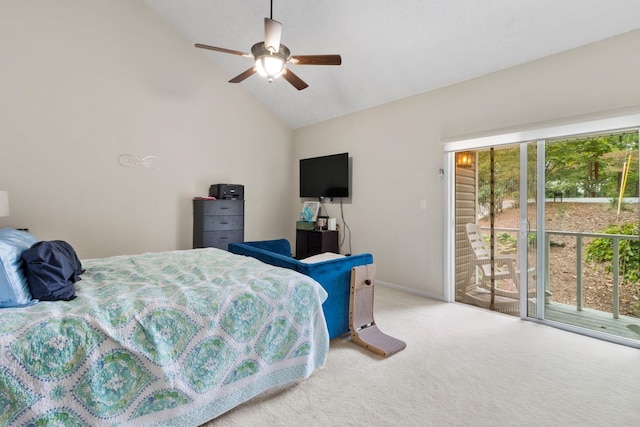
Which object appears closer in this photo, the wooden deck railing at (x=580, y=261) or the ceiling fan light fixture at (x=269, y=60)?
the ceiling fan light fixture at (x=269, y=60)

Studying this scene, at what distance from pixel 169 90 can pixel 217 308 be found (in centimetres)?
375

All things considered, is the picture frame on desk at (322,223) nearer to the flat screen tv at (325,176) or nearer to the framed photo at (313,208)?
the framed photo at (313,208)

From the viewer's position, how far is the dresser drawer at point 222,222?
4227 millimetres

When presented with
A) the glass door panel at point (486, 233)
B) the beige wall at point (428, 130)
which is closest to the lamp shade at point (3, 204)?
the beige wall at point (428, 130)

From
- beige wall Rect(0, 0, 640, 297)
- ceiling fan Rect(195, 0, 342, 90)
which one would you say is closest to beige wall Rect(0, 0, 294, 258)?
beige wall Rect(0, 0, 640, 297)

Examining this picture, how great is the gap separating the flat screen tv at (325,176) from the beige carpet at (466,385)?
2.48 meters

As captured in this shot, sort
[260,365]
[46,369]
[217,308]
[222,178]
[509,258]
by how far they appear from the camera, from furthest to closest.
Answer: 1. [222,178]
2. [509,258]
3. [260,365]
4. [217,308]
5. [46,369]

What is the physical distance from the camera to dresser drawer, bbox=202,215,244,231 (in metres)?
4.23

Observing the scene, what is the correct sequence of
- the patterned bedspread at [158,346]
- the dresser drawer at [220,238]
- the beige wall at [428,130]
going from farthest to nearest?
the dresser drawer at [220,238] → the beige wall at [428,130] → the patterned bedspread at [158,346]

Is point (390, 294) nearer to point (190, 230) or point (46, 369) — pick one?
point (190, 230)

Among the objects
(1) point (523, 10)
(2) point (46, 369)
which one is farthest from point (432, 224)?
(2) point (46, 369)

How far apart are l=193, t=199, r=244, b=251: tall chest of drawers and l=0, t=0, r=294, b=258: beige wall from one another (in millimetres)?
260

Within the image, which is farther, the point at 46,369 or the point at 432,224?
the point at 432,224

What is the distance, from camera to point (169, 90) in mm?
4223
